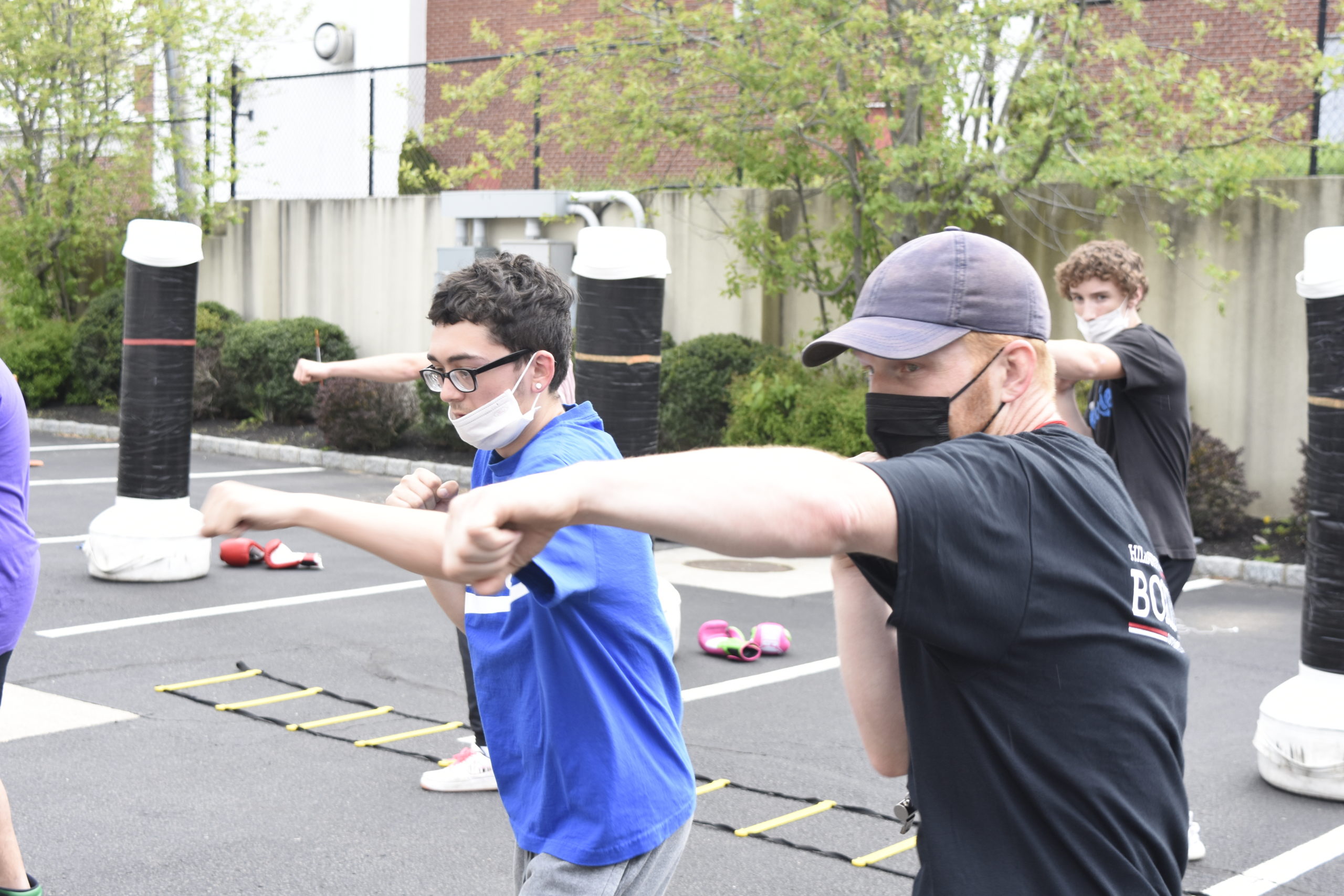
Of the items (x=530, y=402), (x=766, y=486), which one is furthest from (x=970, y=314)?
(x=530, y=402)

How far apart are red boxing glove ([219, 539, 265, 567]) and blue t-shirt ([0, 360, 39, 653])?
21.3ft

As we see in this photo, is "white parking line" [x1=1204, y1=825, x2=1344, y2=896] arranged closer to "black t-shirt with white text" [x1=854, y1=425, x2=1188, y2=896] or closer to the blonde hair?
"black t-shirt with white text" [x1=854, y1=425, x2=1188, y2=896]

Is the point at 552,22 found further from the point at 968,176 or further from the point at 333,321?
the point at 968,176

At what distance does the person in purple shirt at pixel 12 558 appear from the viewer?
3.62 m

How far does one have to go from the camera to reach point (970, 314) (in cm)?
182

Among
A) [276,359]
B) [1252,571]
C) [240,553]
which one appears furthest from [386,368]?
[276,359]

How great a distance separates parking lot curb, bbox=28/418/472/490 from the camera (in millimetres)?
15461

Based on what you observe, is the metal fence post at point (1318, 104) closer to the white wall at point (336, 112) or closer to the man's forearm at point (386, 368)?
the man's forearm at point (386, 368)

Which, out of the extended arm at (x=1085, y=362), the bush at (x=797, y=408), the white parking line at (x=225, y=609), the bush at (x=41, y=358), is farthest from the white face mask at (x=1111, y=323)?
the bush at (x=41, y=358)

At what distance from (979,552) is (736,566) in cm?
948

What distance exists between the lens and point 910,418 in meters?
1.94

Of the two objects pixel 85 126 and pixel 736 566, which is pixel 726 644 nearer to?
pixel 736 566

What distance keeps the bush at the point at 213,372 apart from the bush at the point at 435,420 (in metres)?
3.85

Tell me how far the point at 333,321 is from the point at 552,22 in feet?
27.8
